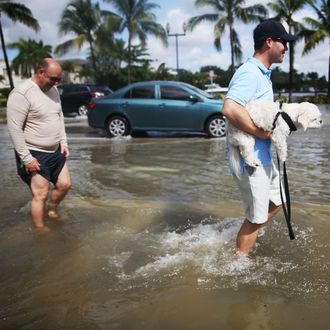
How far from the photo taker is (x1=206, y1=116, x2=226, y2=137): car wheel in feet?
41.3

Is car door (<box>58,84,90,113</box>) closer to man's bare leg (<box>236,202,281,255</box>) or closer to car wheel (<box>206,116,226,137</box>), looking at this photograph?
car wheel (<box>206,116,226,137</box>)

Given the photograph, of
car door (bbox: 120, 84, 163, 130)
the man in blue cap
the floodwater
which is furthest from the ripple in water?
car door (bbox: 120, 84, 163, 130)

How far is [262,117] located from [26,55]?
7054 centimetres

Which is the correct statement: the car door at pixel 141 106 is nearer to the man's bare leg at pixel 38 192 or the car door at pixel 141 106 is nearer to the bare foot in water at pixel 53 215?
the bare foot in water at pixel 53 215

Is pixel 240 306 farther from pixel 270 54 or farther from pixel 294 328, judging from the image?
pixel 270 54

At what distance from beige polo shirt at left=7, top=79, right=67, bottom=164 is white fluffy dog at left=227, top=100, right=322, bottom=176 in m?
2.00

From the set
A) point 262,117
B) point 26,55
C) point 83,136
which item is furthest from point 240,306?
point 26,55

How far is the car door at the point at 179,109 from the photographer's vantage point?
41.3 ft

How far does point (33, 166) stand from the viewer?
444cm

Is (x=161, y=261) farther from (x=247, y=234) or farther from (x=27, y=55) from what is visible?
(x=27, y=55)

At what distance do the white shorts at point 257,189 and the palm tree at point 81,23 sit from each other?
129 feet

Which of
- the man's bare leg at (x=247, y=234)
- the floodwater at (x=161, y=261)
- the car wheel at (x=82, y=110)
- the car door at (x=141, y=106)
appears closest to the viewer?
the floodwater at (x=161, y=261)

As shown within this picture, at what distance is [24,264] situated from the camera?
404 cm

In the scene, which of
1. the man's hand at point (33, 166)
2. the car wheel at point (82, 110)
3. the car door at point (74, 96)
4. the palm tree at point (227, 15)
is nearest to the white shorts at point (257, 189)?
the man's hand at point (33, 166)
